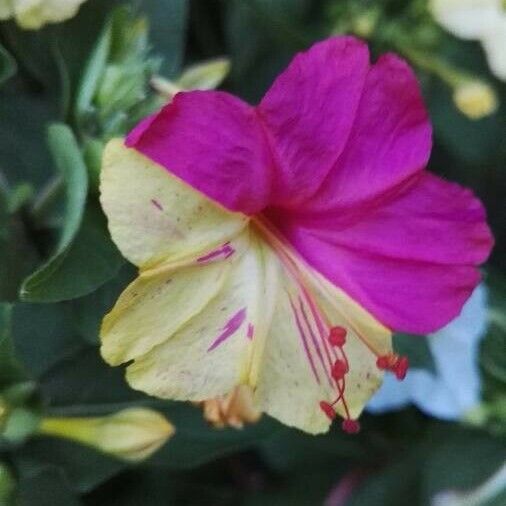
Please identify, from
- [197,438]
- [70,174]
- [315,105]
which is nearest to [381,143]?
[315,105]

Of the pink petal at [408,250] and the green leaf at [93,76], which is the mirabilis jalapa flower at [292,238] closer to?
the pink petal at [408,250]

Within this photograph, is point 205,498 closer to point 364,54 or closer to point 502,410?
point 502,410

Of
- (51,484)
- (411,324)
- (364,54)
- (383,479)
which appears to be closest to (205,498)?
(383,479)

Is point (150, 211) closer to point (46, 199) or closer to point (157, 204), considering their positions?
point (157, 204)

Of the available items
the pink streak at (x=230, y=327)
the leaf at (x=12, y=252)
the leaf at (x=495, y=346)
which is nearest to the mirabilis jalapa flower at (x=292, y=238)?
the pink streak at (x=230, y=327)

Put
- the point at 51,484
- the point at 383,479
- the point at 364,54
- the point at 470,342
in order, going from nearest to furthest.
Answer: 1. the point at 364,54
2. the point at 51,484
3. the point at 470,342
4. the point at 383,479

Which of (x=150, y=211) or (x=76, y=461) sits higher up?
(x=150, y=211)
